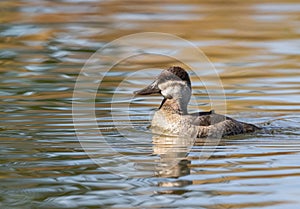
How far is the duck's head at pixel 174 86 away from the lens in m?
10.1

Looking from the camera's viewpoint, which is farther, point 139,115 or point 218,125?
point 139,115

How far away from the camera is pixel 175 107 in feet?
33.3

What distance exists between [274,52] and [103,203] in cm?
808

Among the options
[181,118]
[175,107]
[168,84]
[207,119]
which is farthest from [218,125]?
[168,84]

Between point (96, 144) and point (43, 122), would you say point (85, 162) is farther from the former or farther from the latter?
point (43, 122)

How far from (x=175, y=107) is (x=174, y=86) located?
229 mm

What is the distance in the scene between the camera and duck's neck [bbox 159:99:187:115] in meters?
10.1

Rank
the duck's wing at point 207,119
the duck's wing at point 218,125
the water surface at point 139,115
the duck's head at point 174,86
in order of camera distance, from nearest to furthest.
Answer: the water surface at point 139,115, the duck's wing at point 218,125, the duck's wing at point 207,119, the duck's head at point 174,86

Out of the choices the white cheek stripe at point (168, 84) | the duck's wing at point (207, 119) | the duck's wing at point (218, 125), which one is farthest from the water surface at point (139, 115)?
the white cheek stripe at point (168, 84)

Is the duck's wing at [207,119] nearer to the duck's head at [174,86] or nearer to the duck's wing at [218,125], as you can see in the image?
the duck's wing at [218,125]

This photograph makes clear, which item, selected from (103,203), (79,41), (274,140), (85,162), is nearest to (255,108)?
(274,140)

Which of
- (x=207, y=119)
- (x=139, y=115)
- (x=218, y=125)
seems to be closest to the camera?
(x=218, y=125)

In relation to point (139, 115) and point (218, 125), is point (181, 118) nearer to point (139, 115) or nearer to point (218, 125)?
point (218, 125)

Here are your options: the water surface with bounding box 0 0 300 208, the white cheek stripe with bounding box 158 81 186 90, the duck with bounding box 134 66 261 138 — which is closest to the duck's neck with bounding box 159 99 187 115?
the duck with bounding box 134 66 261 138
